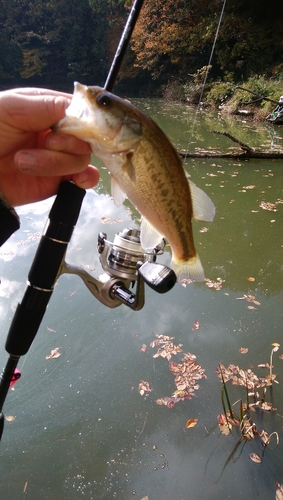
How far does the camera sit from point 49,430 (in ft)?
8.59

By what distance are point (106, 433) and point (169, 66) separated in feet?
97.7

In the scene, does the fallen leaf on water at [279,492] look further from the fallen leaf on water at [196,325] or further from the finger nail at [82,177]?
the finger nail at [82,177]

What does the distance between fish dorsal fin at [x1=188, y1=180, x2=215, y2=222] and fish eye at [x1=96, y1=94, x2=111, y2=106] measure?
16.7 inches

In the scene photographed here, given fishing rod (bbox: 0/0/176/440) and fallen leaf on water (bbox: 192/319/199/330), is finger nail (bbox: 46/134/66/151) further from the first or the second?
fallen leaf on water (bbox: 192/319/199/330)

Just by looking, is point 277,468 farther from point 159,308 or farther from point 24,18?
point 24,18

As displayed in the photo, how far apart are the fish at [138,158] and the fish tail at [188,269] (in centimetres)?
15

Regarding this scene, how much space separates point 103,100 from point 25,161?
13.0 inches

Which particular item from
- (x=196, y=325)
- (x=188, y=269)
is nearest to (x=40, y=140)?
(x=188, y=269)

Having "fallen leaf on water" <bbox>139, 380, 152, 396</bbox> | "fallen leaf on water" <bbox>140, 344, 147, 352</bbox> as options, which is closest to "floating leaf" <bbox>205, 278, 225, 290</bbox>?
"fallen leaf on water" <bbox>140, 344, 147, 352</bbox>

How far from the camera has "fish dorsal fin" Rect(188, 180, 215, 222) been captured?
4.34 ft

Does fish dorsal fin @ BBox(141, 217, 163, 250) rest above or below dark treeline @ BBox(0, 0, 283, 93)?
below

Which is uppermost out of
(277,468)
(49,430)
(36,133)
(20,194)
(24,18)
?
(24,18)

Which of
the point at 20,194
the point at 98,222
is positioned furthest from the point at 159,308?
the point at 20,194

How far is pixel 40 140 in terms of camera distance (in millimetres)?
1369
